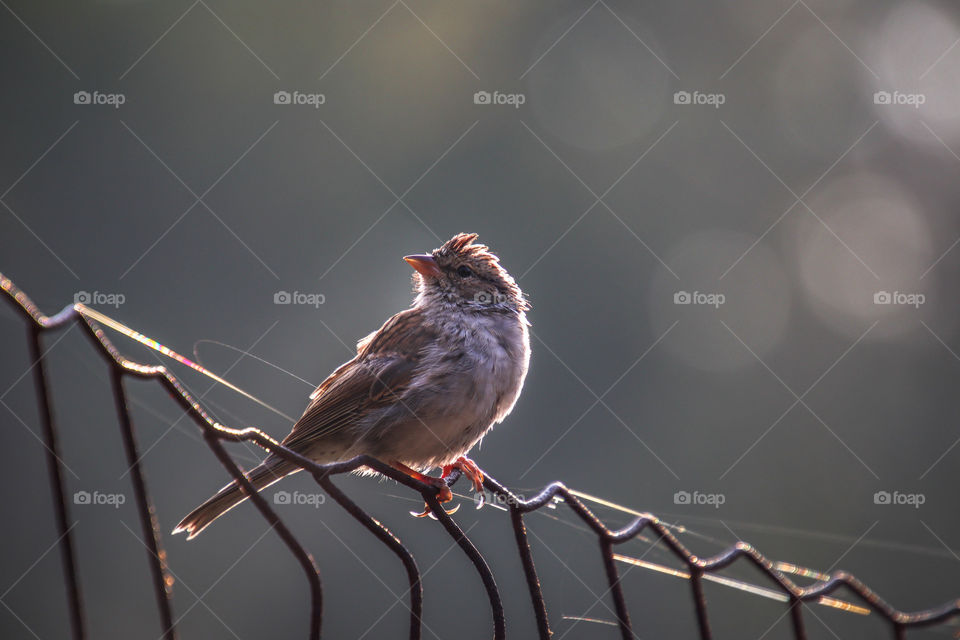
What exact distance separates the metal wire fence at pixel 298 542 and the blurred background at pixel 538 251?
16.6 ft

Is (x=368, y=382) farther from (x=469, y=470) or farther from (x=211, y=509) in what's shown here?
(x=211, y=509)

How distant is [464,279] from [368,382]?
30.8 inches

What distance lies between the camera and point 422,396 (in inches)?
157

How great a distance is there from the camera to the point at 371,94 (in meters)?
23.5

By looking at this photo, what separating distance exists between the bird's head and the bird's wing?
0.70 feet

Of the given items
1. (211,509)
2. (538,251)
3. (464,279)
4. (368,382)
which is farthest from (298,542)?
(538,251)

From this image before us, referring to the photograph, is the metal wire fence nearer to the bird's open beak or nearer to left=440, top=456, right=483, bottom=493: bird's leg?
left=440, top=456, right=483, bottom=493: bird's leg

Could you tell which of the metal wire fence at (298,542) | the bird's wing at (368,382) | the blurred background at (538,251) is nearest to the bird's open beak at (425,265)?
the bird's wing at (368,382)

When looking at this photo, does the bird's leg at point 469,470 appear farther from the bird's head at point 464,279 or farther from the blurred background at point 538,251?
the blurred background at point 538,251

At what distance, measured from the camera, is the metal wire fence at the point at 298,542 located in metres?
1.44

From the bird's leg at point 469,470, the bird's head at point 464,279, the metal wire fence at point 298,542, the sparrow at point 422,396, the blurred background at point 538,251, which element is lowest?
the metal wire fence at point 298,542

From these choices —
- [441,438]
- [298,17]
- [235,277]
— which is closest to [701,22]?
[298,17]

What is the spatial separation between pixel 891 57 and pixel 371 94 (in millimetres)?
11862

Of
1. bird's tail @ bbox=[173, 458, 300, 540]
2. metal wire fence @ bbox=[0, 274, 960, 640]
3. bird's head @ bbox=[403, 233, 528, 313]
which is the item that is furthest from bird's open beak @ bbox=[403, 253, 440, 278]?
metal wire fence @ bbox=[0, 274, 960, 640]
